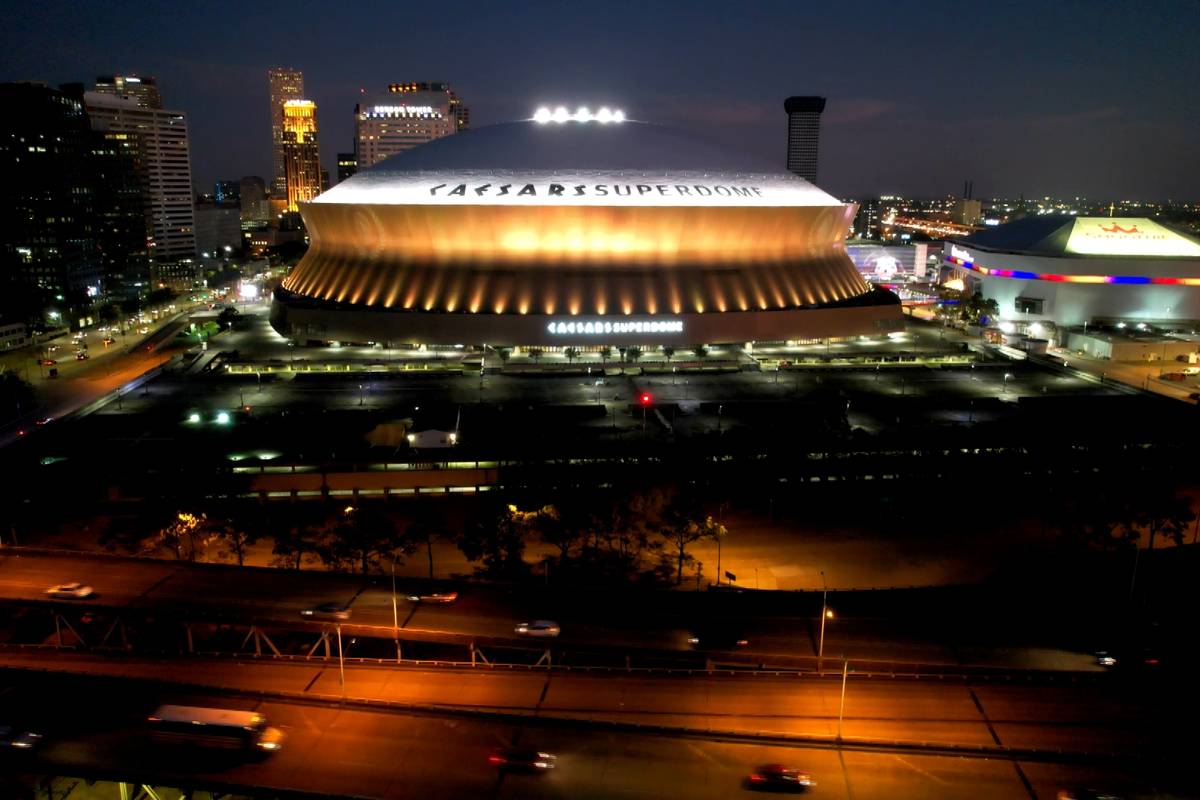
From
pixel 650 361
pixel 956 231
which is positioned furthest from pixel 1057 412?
pixel 956 231

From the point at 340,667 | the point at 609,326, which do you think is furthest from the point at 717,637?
the point at 609,326

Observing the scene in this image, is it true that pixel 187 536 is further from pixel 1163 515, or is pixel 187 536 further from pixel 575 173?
pixel 575 173

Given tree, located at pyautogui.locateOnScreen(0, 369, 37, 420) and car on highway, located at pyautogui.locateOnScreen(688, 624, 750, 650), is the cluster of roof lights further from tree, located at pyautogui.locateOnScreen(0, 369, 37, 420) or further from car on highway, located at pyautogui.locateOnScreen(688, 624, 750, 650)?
car on highway, located at pyautogui.locateOnScreen(688, 624, 750, 650)

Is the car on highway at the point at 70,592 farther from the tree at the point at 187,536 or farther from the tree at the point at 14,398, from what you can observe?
the tree at the point at 14,398

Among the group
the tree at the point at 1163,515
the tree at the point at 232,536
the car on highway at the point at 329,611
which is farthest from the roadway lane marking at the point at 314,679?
the tree at the point at 1163,515

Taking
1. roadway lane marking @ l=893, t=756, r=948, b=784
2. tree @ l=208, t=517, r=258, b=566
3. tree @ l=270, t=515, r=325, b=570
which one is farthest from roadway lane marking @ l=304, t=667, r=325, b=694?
roadway lane marking @ l=893, t=756, r=948, b=784

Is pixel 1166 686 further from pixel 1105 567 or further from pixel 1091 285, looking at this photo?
pixel 1091 285

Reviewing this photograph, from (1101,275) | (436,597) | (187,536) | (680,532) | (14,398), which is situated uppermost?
(1101,275)
